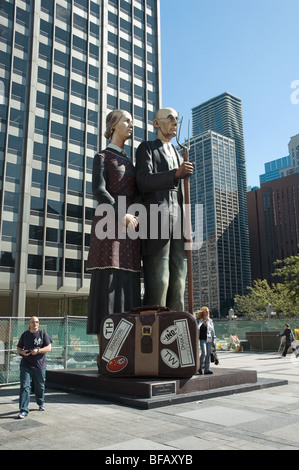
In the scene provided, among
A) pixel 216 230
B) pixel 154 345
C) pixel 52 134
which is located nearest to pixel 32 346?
pixel 154 345

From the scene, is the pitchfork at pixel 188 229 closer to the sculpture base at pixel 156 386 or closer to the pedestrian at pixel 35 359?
the sculpture base at pixel 156 386

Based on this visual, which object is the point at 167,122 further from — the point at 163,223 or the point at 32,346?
the point at 32,346

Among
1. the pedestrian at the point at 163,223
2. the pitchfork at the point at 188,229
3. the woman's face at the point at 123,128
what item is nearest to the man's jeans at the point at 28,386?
the pedestrian at the point at 163,223

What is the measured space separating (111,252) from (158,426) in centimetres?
380

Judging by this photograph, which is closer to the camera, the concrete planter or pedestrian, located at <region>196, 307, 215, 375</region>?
pedestrian, located at <region>196, 307, 215, 375</region>

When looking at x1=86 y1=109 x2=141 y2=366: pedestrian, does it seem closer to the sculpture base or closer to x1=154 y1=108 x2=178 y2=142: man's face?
the sculpture base

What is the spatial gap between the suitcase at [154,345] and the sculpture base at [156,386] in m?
0.15

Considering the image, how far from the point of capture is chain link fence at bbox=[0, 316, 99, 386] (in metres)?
11.1

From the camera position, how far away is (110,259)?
26.8 feet

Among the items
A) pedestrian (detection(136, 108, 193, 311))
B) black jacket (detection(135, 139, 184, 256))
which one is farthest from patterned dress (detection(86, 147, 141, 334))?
black jacket (detection(135, 139, 184, 256))

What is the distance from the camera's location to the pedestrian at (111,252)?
8172mm

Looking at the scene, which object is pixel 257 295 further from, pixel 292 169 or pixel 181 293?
pixel 292 169
